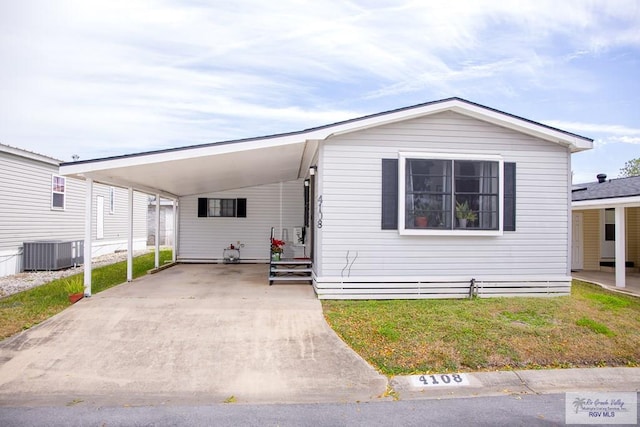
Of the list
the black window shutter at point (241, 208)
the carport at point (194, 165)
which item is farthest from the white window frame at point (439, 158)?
the black window shutter at point (241, 208)

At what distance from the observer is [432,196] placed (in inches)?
298

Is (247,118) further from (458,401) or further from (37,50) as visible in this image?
(458,401)

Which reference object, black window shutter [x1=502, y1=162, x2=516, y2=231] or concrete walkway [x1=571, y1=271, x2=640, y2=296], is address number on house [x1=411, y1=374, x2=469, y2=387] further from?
concrete walkway [x1=571, y1=271, x2=640, y2=296]

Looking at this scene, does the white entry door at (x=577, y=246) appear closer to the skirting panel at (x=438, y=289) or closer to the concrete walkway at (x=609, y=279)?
the concrete walkway at (x=609, y=279)

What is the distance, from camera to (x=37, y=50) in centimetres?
1491

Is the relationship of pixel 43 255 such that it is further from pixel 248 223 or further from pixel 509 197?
pixel 509 197

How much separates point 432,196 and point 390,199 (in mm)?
769

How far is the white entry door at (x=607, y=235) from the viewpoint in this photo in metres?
13.0

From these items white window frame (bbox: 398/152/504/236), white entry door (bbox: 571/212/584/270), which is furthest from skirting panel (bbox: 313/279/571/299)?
white entry door (bbox: 571/212/584/270)

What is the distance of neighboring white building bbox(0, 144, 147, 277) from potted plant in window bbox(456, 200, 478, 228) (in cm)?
1069

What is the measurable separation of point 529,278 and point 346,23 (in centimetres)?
978

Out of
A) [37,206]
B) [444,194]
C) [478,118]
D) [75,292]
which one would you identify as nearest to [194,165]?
[75,292]

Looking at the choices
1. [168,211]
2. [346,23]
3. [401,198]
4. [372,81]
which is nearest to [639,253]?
[401,198]

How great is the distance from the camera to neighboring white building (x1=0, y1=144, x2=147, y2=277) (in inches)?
435
